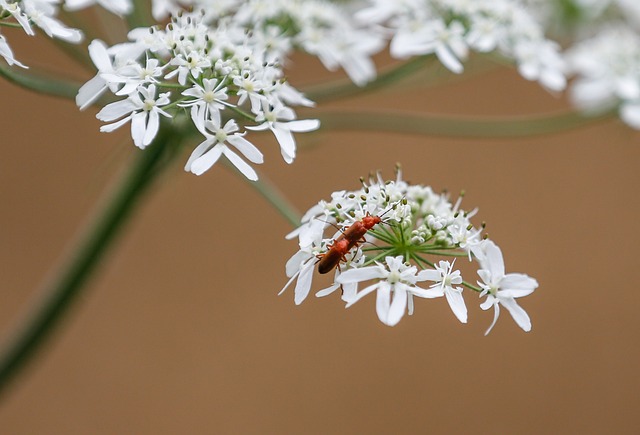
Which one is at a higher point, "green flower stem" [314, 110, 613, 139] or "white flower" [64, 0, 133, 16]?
"green flower stem" [314, 110, 613, 139]

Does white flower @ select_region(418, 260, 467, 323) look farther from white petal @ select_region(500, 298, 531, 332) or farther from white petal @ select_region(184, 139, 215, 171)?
white petal @ select_region(184, 139, 215, 171)

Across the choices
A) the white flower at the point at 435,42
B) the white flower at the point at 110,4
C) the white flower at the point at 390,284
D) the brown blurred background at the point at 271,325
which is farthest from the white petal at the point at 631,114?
the brown blurred background at the point at 271,325

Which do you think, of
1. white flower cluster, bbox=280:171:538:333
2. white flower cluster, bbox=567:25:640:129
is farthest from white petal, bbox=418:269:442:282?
white flower cluster, bbox=567:25:640:129

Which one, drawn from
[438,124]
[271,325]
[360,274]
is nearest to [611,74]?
[438,124]

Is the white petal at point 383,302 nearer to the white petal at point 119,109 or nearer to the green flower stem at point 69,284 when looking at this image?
the white petal at point 119,109

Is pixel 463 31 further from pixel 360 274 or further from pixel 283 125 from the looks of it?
pixel 360 274

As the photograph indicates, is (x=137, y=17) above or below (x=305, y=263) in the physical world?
above
